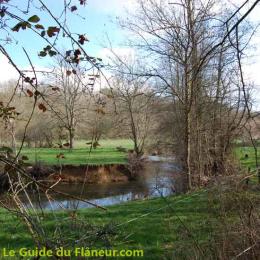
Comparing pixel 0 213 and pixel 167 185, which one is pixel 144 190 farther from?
pixel 0 213

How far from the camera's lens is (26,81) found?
120 inches

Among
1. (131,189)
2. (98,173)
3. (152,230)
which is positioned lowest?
(131,189)

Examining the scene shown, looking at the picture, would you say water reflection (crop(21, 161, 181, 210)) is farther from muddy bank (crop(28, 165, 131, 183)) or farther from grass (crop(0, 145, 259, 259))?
grass (crop(0, 145, 259, 259))

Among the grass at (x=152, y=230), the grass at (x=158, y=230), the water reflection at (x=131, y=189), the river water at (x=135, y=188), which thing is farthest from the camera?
the water reflection at (x=131, y=189)

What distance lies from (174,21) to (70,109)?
13678 mm

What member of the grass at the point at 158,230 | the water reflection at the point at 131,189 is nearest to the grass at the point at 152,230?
the grass at the point at 158,230

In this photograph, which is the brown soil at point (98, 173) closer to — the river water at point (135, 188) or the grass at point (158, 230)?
the river water at point (135, 188)

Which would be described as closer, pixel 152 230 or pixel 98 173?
→ pixel 152 230

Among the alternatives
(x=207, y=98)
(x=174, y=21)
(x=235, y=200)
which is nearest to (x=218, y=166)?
(x=207, y=98)

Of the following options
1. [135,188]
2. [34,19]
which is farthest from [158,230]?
[135,188]

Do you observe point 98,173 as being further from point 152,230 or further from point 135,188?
point 152,230

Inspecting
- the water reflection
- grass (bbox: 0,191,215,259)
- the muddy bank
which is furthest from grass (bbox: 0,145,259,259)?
the muddy bank

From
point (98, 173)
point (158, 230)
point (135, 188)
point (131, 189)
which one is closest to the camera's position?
point (158, 230)

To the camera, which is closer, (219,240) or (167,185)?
(219,240)
